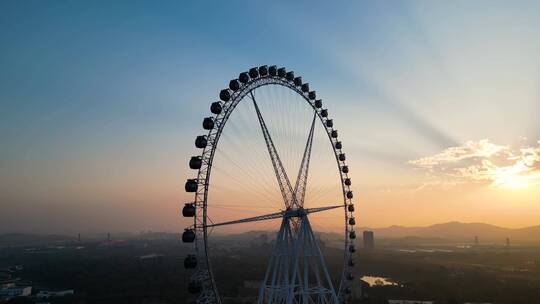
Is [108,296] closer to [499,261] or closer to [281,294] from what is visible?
[281,294]

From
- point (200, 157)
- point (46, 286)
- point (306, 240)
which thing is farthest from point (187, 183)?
point (46, 286)

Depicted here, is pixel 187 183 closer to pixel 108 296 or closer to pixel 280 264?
pixel 280 264

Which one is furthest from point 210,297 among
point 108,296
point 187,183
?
point 108,296

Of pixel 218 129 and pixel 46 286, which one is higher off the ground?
pixel 218 129

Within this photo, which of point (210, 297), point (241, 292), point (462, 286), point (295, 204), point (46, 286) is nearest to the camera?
point (210, 297)

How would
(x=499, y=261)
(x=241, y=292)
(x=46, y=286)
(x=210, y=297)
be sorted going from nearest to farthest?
1. (x=210, y=297)
2. (x=241, y=292)
3. (x=46, y=286)
4. (x=499, y=261)

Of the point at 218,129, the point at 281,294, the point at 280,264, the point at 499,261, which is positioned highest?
the point at 218,129

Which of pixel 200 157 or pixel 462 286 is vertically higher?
pixel 200 157

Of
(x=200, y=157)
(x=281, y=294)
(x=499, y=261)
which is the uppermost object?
(x=200, y=157)

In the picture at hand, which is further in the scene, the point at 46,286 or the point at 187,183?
the point at 46,286
